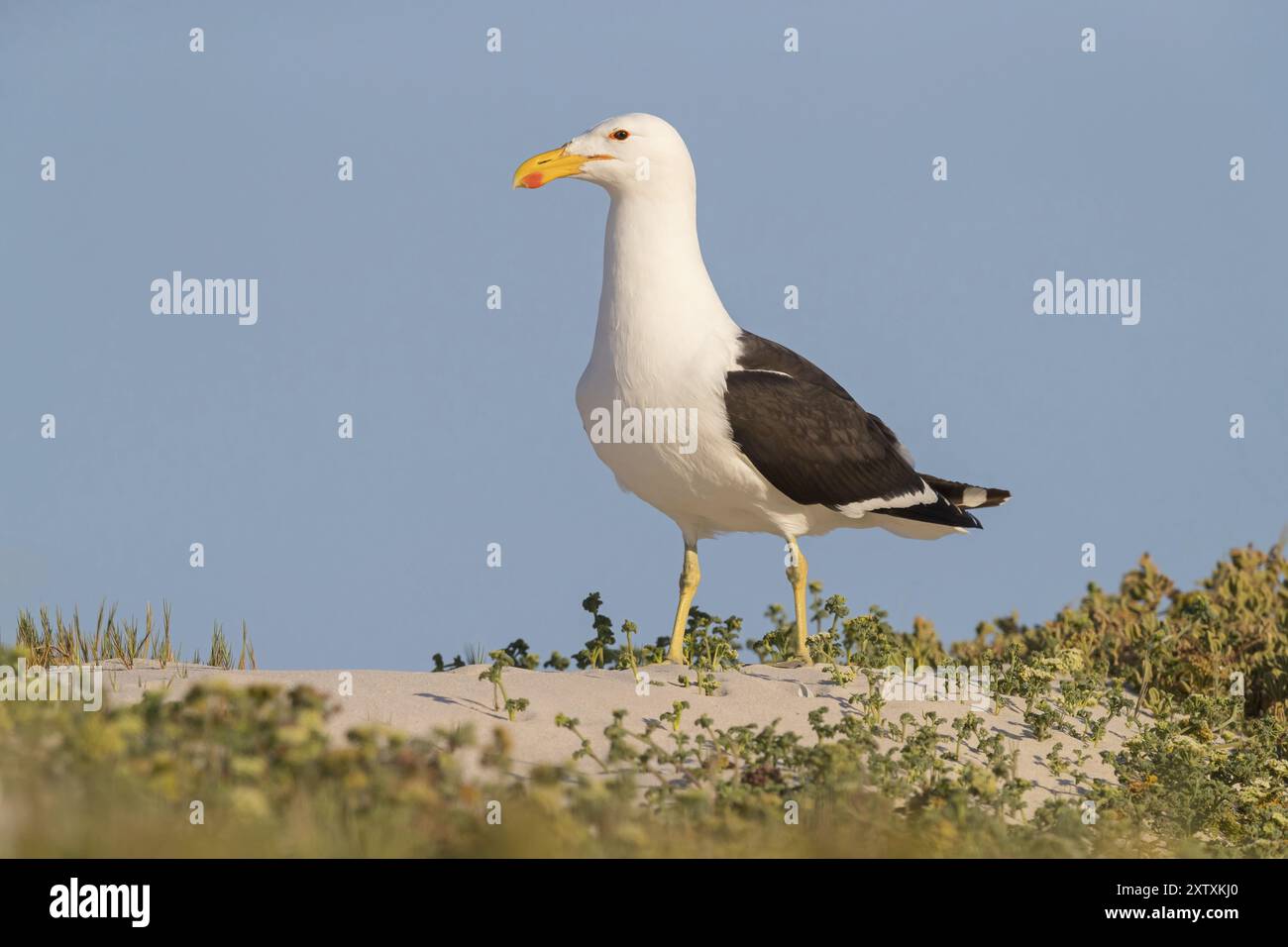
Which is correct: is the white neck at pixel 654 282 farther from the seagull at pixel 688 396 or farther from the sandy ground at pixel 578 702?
the sandy ground at pixel 578 702

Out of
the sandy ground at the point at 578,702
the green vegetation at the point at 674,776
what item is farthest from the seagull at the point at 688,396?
the sandy ground at the point at 578,702

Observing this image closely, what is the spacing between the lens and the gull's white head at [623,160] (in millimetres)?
10320

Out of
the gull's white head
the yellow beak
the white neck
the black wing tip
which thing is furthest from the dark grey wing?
the yellow beak

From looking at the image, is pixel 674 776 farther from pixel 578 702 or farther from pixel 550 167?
pixel 550 167

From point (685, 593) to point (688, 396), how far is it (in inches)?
63.2

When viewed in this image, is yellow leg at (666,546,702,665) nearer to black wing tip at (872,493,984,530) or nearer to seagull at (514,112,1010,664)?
seagull at (514,112,1010,664)

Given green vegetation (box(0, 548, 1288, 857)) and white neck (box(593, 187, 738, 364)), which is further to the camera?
white neck (box(593, 187, 738, 364))

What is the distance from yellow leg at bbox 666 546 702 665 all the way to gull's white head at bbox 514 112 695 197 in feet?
8.45

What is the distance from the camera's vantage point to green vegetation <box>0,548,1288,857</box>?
543 centimetres

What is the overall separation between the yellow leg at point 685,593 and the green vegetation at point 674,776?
20 centimetres

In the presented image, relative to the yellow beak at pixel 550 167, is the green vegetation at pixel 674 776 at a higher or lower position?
lower
